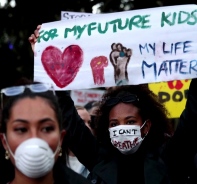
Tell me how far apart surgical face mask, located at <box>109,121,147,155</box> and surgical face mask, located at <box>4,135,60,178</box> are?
4.38ft

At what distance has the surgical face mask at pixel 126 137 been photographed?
420 cm

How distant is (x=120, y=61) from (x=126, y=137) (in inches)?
19.6

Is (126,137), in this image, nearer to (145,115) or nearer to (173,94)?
(145,115)

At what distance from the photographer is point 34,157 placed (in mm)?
2863

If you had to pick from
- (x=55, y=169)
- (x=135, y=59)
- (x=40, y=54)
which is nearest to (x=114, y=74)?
(x=135, y=59)

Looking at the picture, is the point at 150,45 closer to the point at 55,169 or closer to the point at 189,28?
the point at 189,28

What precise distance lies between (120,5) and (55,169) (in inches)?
340

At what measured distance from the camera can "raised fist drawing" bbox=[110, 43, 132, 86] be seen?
4191 millimetres

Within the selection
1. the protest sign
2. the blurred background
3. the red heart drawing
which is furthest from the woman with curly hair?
the blurred background

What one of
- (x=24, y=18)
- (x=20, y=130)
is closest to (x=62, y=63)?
(x=20, y=130)

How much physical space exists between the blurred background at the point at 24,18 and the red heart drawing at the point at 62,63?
245 inches

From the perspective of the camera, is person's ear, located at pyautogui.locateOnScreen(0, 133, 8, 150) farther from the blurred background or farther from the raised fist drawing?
the blurred background

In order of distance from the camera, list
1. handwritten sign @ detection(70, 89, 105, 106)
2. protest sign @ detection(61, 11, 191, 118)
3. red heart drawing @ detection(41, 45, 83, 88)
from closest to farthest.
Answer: red heart drawing @ detection(41, 45, 83, 88), protest sign @ detection(61, 11, 191, 118), handwritten sign @ detection(70, 89, 105, 106)

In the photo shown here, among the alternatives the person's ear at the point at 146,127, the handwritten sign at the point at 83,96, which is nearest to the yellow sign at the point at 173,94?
the person's ear at the point at 146,127
